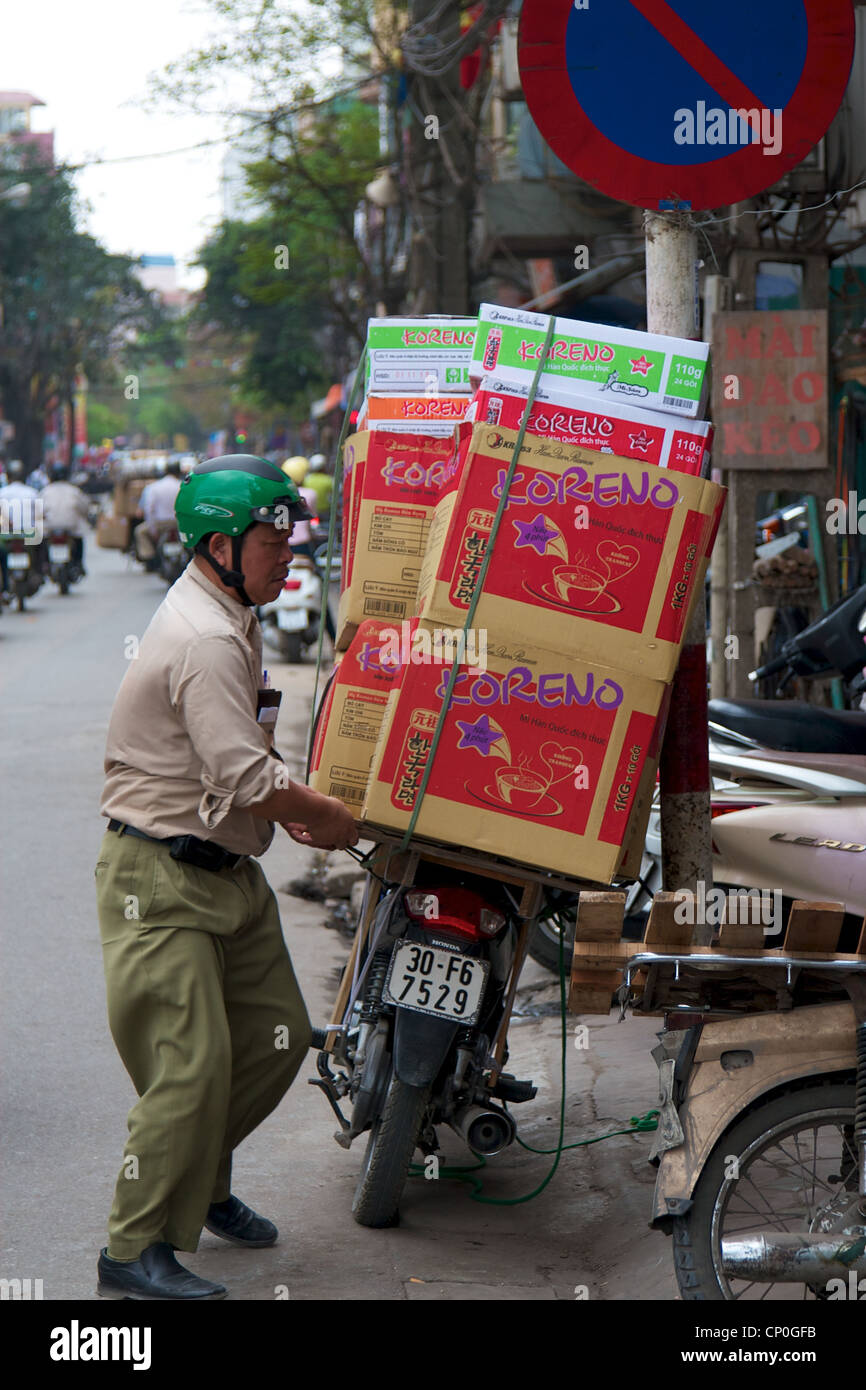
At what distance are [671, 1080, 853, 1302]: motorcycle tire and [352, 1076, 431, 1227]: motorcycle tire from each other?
93 cm

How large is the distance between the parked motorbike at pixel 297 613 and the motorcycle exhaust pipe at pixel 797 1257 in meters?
11.0

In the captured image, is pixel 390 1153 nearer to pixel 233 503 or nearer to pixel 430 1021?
pixel 430 1021

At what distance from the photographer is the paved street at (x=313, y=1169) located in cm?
336

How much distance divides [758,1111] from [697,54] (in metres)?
2.07

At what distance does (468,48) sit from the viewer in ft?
37.3

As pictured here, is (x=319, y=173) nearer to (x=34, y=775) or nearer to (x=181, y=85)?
(x=181, y=85)

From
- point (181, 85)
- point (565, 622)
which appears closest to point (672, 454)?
point (565, 622)

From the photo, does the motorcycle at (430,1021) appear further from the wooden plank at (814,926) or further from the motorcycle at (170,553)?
the motorcycle at (170,553)

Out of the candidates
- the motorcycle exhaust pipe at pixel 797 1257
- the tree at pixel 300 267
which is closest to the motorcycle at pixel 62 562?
the tree at pixel 300 267

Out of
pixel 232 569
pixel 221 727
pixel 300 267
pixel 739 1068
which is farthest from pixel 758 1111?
pixel 300 267

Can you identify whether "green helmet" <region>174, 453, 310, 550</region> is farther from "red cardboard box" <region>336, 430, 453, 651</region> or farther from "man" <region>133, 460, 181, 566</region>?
"man" <region>133, 460, 181, 566</region>

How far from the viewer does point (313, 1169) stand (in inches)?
158

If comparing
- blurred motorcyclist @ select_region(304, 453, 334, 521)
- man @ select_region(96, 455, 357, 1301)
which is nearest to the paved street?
man @ select_region(96, 455, 357, 1301)
